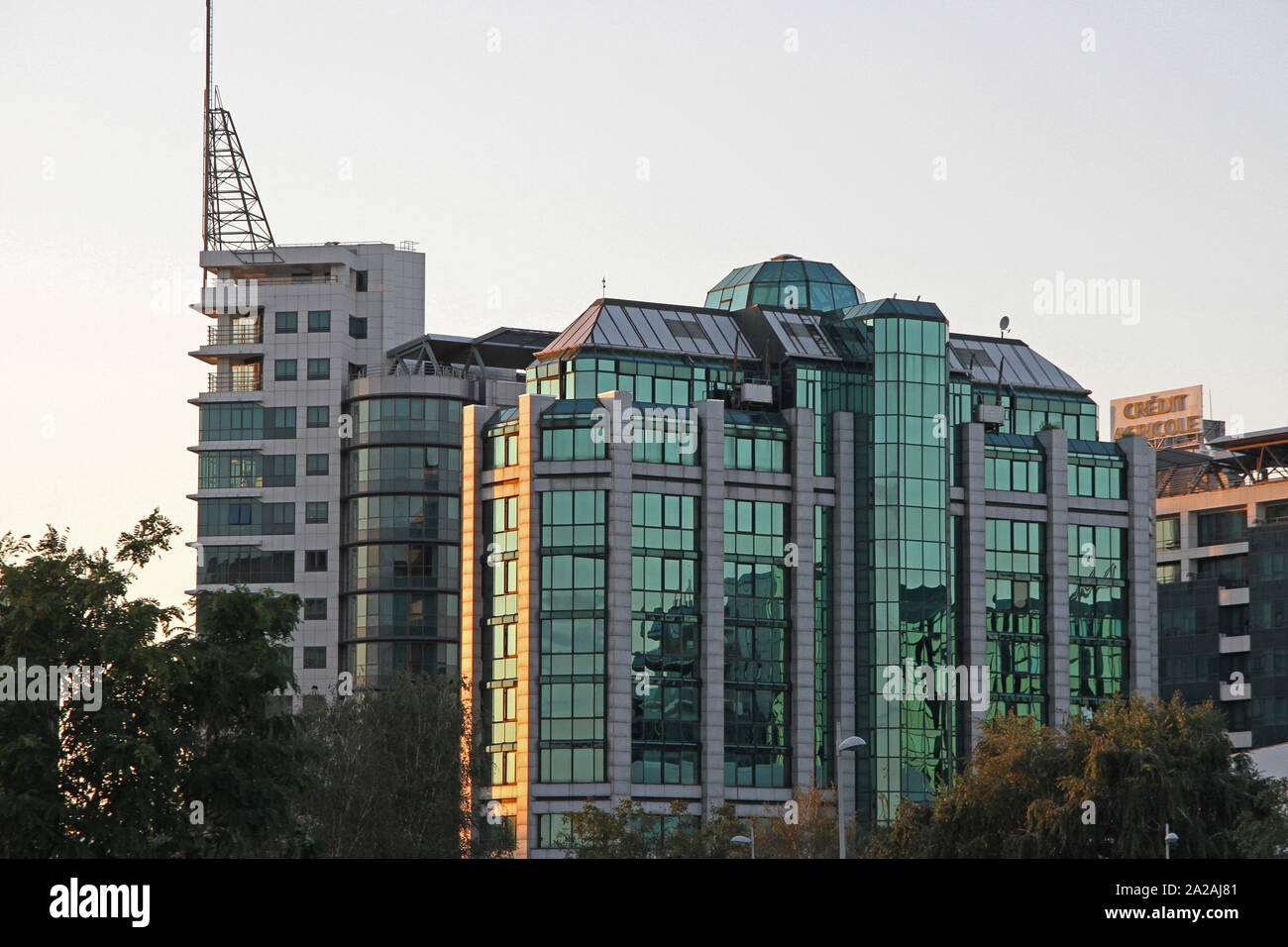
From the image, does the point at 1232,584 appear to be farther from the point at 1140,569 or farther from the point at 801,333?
the point at 801,333

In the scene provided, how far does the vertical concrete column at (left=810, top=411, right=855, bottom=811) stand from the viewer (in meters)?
119

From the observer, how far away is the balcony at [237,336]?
14638 centimetres

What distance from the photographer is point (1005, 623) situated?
4911 inches

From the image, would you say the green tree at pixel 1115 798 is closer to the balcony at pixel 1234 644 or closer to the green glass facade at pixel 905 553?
the green glass facade at pixel 905 553

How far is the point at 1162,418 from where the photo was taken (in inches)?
7042

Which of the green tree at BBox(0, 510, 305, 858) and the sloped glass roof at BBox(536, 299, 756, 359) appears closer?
the green tree at BBox(0, 510, 305, 858)

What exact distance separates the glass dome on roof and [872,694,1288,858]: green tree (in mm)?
61783

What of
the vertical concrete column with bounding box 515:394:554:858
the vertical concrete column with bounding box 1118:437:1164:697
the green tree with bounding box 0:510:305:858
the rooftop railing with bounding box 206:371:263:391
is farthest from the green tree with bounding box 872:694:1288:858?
Answer: the rooftop railing with bounding box 206:371:263:391

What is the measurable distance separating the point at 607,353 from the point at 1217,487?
69317mm

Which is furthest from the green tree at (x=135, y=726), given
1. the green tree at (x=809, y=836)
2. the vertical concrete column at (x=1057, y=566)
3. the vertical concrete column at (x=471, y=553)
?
the vertical concrete column at (x=1057, y=566)

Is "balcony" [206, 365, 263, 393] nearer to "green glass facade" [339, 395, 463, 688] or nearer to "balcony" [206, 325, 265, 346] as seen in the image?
"balcony" [206, 325, 265, 346]

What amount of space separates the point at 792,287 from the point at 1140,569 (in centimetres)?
3010
